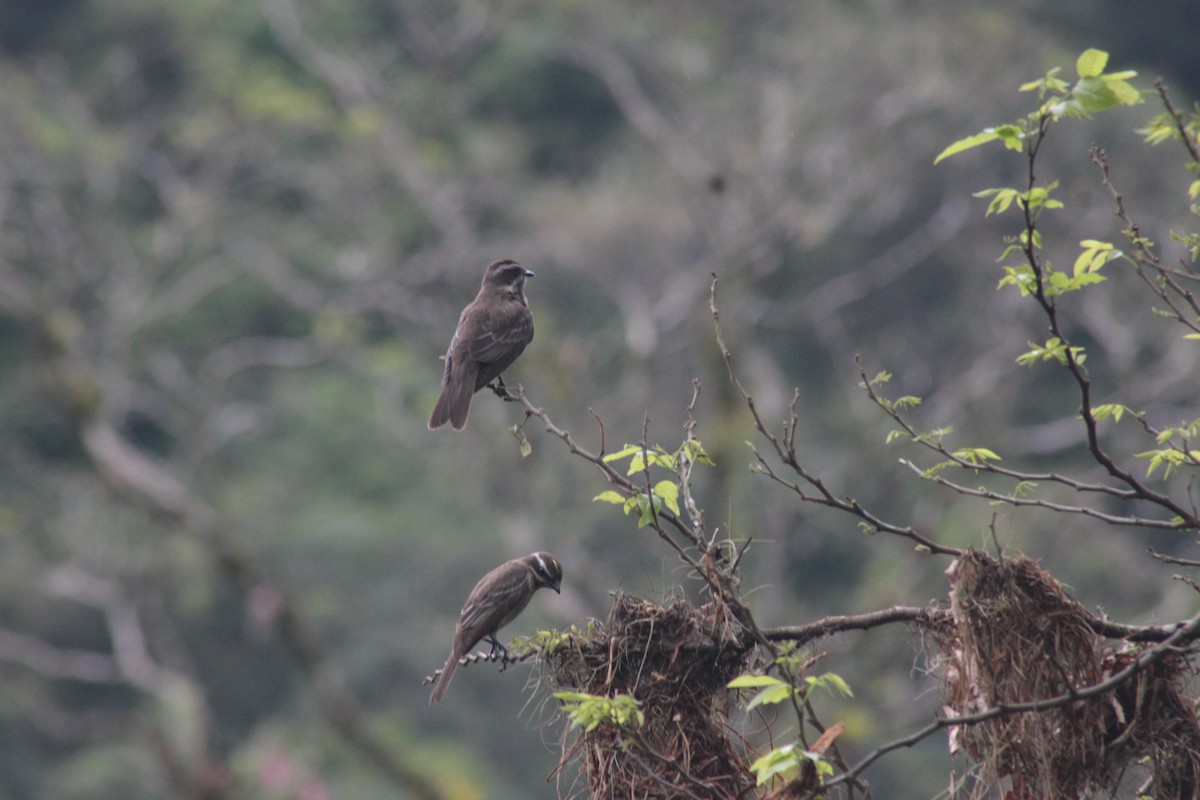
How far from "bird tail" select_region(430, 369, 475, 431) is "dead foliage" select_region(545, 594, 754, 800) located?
3.29m

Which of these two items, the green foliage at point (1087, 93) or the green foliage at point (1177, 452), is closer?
the green foliage at point (1087, 93)

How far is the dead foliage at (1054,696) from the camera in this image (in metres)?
5.29

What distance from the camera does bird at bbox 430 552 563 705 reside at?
8359 mm

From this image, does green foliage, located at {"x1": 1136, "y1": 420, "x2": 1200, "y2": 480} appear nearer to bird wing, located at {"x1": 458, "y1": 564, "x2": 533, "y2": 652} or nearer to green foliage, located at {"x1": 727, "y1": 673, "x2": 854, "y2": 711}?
green foliage, located at {"x1": 727, "y1": 673, "x2": 854, "y2": 711}

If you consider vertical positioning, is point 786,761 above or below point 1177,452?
below

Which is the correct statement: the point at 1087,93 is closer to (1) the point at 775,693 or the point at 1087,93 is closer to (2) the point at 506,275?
(1) the point at 775,693

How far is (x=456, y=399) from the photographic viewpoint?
29.6ft

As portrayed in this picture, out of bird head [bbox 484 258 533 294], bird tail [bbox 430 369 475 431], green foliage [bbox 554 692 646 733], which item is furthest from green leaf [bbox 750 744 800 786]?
bird head [bbox 484 258 533 294]

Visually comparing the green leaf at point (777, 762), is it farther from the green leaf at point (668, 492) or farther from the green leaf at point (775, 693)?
the green leaf at point (668, 492)

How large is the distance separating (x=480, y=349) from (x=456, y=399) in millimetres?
343

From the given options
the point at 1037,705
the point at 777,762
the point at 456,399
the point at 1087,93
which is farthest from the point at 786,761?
the point at 456,399

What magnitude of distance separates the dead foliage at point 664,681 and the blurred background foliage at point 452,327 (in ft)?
45.9

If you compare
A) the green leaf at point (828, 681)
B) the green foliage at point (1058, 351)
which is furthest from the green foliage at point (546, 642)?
the green foliage at point (1058, 351)

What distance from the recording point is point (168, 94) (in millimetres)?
34469
